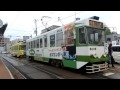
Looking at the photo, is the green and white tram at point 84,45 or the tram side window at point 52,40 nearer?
the green and white tram at point 84,45

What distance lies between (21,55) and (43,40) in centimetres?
1781

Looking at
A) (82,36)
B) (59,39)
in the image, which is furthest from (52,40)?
(82,36)

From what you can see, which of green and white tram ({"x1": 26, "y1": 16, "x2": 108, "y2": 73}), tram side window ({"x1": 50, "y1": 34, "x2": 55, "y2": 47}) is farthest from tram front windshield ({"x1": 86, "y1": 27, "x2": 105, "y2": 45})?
tram side window ({"x1": 50, "y1": 34, "x2": 55, "y2": 47})

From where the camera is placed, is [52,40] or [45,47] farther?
[45,47]

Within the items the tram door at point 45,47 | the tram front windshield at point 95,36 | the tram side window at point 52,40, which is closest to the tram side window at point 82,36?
the tram front windshield at point 95,36

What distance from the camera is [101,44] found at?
12.3 metres

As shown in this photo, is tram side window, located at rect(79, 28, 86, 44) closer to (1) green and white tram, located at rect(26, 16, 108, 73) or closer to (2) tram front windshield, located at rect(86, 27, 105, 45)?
(1) green and white tram, located at rect(26, 16, 108, 73)

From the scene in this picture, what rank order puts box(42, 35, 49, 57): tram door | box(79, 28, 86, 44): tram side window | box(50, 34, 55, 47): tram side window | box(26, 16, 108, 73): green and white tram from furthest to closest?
box(42, 35, 49, 57): tram door → box(50, 34, 55, 47): tram side window → box(79, 28, 86, 44): tram side window → box(26, 16, 108, 73): green and white tram

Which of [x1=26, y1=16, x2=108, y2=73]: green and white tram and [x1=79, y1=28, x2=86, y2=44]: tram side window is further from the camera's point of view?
[x1=79, y1=28, x2=86, y2=44]: tram side window

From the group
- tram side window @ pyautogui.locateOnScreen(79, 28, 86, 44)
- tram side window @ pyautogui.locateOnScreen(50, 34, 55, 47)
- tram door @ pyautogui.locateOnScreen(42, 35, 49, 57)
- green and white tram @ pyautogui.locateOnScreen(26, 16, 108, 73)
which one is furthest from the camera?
tram door @ pyautogui.locateOnScreen(42, 35, 49, 57)

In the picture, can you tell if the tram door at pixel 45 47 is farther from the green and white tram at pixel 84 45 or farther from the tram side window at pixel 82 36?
the tram side window at pixel 82 36

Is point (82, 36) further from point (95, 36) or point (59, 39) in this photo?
point (59, 39)
